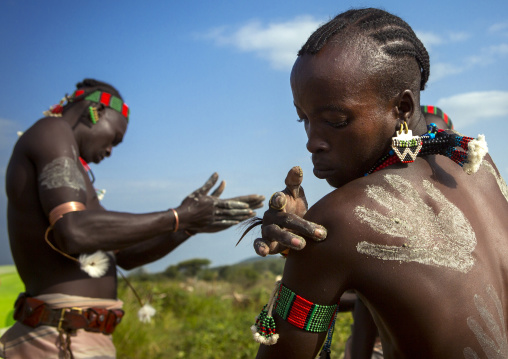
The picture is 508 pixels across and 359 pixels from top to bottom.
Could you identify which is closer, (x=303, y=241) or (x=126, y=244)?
(x=303, y=241)

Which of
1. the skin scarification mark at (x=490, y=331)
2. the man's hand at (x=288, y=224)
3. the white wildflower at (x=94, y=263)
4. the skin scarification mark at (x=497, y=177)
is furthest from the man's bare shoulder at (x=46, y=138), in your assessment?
the skin scarification mark at (x=490, y=331)

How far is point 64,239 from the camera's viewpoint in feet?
11.0

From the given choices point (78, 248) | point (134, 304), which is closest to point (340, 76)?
point (78, 248)

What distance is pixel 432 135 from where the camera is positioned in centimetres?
185

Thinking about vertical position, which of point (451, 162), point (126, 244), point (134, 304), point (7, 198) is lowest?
point (134, 304)

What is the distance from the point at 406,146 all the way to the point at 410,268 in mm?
431

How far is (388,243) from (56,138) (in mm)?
2766

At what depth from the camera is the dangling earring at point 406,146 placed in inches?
69.5

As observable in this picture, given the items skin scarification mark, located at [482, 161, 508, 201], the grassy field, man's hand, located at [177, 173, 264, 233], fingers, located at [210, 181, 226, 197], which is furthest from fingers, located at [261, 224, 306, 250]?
the grassy field

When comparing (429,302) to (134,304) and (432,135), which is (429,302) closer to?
(432,135)

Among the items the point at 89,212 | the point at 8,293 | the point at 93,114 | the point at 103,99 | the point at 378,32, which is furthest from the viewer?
the point at 8,293

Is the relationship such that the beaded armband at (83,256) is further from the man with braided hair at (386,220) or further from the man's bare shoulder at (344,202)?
the man's bare shoulder at (344,202)

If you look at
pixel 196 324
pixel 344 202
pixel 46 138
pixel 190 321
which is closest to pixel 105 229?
pixel 46 138

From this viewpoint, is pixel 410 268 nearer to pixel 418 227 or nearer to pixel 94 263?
pixel 418 227
